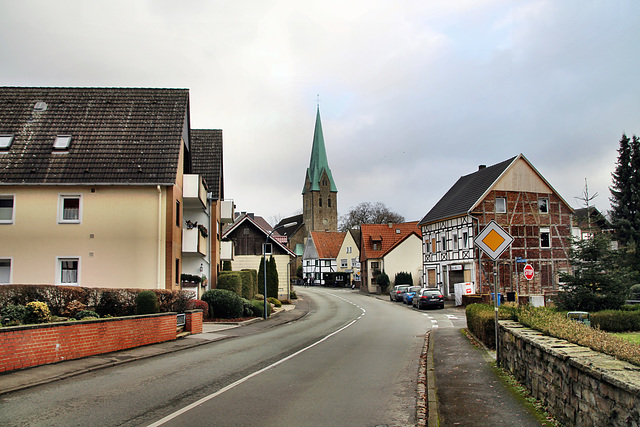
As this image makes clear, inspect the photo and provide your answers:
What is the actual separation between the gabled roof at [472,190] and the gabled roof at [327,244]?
139ft

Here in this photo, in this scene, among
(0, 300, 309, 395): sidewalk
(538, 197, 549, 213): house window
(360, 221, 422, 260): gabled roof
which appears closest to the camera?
(0, 300, 309, 395): sidewalk

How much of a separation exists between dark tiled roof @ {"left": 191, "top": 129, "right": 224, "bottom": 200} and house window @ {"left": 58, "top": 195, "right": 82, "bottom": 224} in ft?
39.0

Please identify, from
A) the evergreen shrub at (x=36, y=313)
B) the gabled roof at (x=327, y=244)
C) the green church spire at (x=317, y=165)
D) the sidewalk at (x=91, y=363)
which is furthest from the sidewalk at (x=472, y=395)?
the green church spire at (x=317, y=165)

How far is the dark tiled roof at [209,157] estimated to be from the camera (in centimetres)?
3588

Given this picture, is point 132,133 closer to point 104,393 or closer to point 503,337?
point 104,393

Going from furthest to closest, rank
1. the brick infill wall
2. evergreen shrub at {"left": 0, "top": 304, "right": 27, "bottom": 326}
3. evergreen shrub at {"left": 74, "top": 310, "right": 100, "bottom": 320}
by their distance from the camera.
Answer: evergreen shrub at {"left": 74, "top": 310, "right": 100, "bottom": 320} < evergreen shrub at {"left": 0, "top": 304, "right": 27, "bottom": 326} < the brick infill wall

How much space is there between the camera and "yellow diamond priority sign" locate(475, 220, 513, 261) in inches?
479

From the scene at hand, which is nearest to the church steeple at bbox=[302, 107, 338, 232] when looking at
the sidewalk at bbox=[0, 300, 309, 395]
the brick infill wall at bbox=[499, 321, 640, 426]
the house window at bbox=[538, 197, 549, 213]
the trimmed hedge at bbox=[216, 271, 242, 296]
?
the house window at bbox=[538, 197, 549, 213]

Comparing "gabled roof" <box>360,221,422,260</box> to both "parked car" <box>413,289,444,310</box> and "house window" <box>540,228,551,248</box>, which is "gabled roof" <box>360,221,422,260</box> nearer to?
"house window" <box>540,228,551,248</box>

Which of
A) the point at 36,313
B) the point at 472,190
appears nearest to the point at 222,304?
the point at 36,313

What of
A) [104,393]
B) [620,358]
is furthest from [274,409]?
[620,358]

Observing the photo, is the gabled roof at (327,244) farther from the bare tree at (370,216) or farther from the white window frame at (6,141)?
the white window frame at (6,141)

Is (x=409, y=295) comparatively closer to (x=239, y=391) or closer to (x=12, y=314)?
(x=12, y=314)

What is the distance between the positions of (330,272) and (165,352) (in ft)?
246
